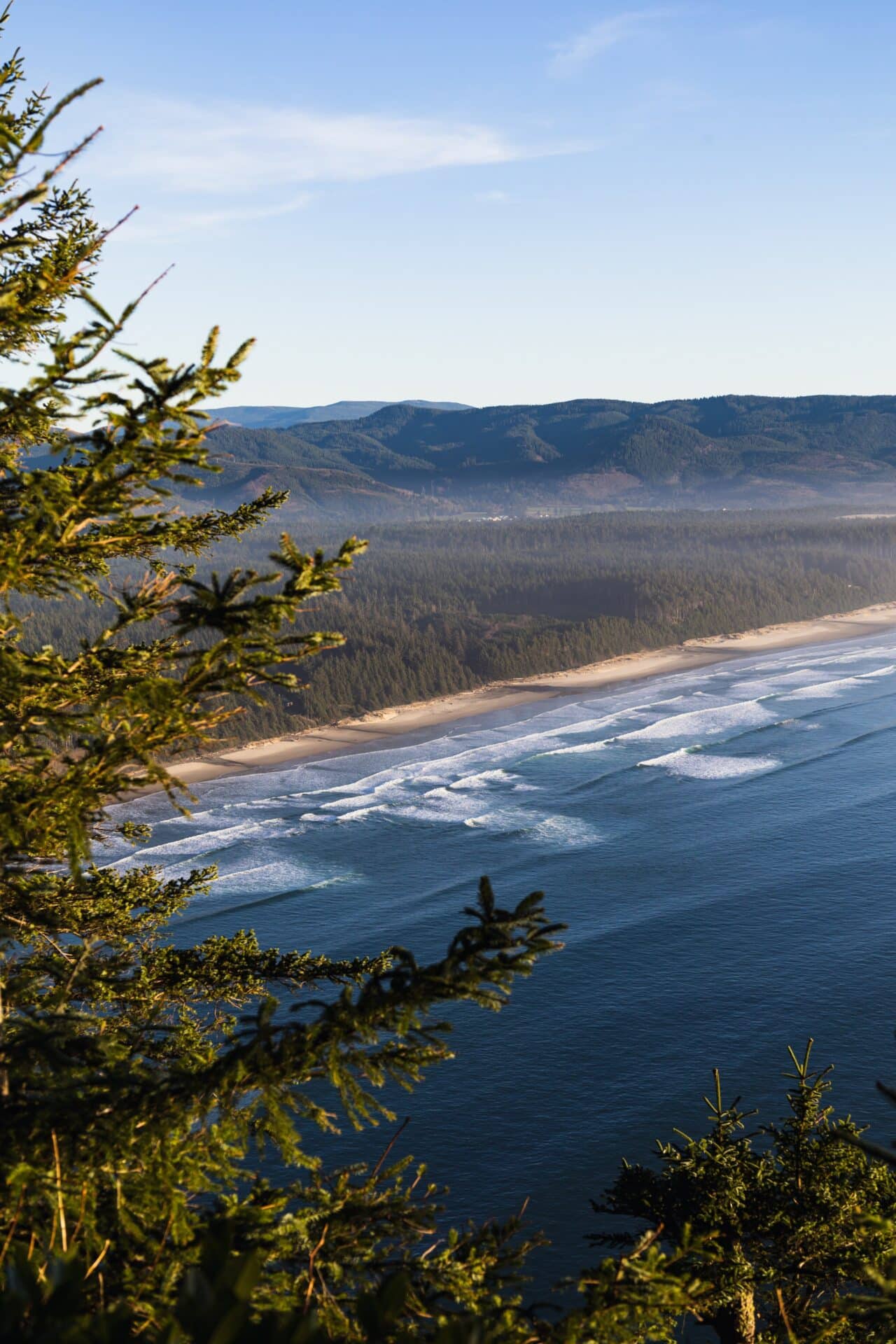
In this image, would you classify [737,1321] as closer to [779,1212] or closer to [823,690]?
[779,1212]

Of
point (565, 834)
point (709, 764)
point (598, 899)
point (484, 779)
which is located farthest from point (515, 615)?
point (598, 899)

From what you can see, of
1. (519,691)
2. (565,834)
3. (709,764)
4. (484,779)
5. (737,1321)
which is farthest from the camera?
(519,691)

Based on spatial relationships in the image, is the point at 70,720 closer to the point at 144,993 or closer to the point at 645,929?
the point at 144,993

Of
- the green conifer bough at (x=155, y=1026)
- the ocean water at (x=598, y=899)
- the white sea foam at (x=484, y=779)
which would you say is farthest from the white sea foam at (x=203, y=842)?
the green conifer bough at (x=155, y=1026)

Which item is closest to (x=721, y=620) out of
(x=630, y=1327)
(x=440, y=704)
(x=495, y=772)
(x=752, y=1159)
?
(x=440, y=704)

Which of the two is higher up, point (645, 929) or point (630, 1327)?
point (630, 1327)
